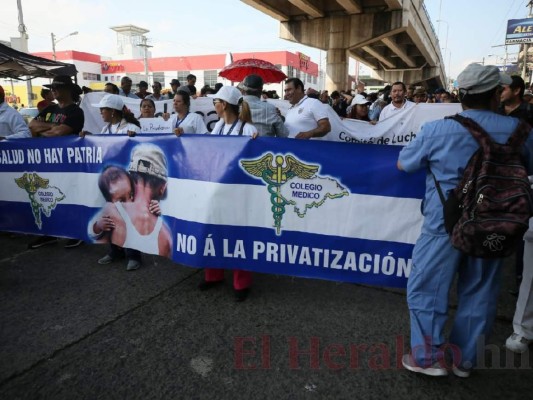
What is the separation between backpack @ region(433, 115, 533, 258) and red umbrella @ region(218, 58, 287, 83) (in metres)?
7.33

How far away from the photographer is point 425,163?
231 centimetres

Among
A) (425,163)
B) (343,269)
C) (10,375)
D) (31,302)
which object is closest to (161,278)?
(31,302)

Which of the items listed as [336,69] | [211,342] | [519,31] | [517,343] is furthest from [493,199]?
[519,31]

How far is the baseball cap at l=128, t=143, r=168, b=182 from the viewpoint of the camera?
141 inches

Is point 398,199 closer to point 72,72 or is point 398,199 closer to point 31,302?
point 31,302

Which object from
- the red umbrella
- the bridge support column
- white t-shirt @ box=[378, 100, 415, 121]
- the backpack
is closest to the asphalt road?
the backpack

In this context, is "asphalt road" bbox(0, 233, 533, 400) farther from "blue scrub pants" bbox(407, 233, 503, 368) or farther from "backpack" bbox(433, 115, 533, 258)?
"backpack" bbox(433, 115, 533, 258)

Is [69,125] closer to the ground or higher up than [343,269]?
higher up

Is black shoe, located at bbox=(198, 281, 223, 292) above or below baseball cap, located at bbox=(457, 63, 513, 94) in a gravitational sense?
below

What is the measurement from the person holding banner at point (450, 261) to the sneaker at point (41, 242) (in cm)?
426

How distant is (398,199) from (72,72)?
892cm

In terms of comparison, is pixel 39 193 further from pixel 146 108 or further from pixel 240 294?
pixel 240 294

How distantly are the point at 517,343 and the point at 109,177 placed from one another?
371 centimetres

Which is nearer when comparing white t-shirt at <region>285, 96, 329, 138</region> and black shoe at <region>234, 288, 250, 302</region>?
black shoe at <region>234, 288, 250, 302</region>
